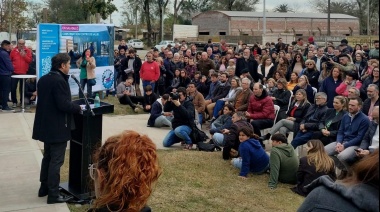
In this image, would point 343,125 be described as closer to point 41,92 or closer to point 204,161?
point 204,161

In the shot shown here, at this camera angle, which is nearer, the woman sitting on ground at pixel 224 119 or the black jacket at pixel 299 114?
the black jacket at pixel 299 114

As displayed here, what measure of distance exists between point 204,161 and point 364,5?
76601 millimetres

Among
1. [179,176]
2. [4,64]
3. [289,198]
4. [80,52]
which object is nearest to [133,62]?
[80,52]

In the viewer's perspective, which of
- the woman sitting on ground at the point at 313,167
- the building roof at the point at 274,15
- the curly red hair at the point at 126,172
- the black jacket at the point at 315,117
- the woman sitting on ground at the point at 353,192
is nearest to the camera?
the woman sitting on ground at the point at 353,192

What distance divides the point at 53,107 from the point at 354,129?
463cm

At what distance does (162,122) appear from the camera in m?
11.5

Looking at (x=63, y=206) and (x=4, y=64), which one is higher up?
(x=4, y=64)

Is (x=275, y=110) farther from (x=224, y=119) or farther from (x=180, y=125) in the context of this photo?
(x=180, y=125)

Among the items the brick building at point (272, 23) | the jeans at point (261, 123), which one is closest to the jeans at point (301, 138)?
the jeans at point (261, 123)

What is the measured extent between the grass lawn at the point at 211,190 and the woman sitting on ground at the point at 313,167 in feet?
0.77

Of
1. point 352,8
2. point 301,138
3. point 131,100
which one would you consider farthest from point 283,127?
point 352,8

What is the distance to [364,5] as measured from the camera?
77.9 m

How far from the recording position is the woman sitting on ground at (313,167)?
6723mm

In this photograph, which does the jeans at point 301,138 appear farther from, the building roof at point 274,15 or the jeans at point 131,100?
the building roof at point 274,15
